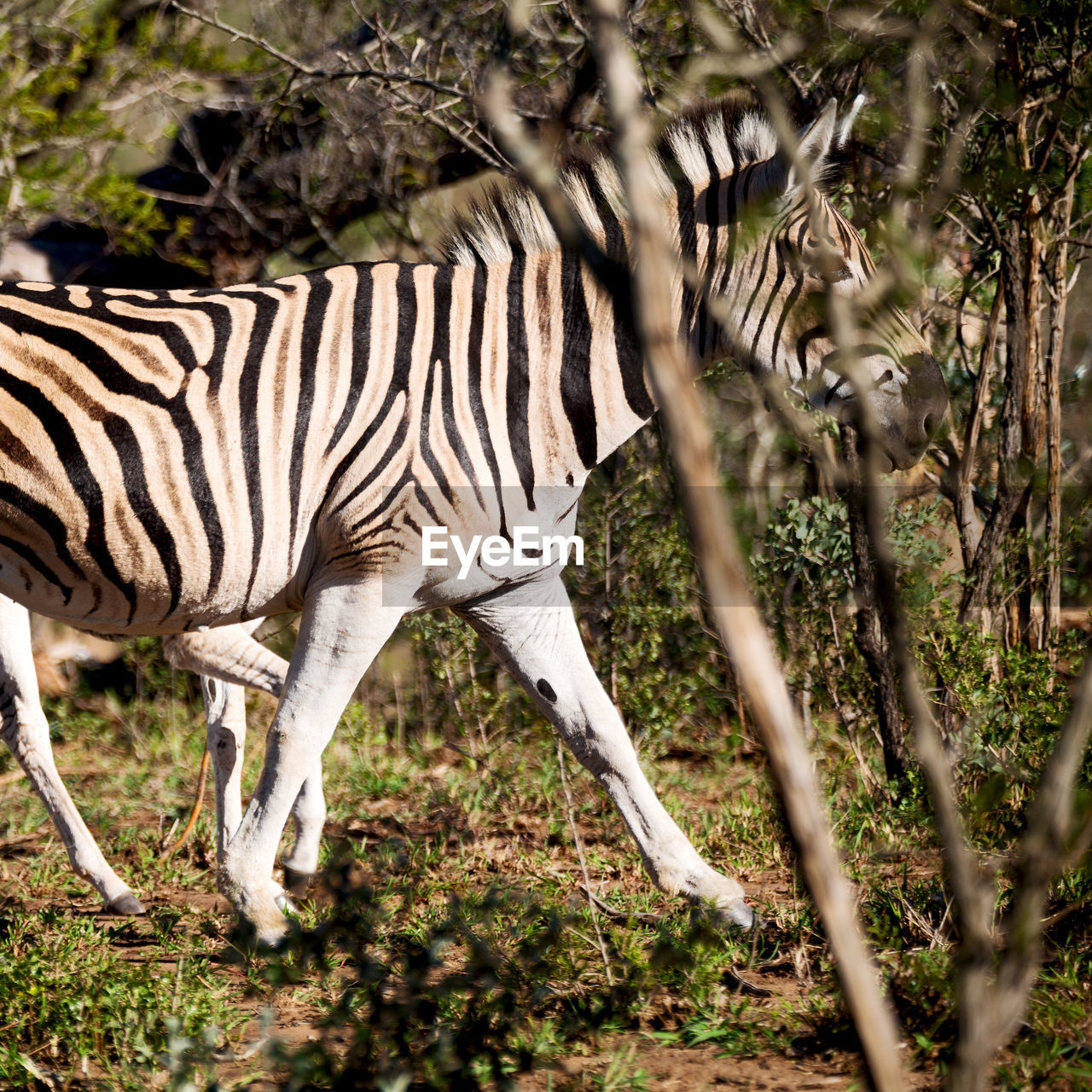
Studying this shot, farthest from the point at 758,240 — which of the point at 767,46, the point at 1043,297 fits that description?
the point at 1043,297

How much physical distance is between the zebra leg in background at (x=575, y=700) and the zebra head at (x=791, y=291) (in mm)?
1005

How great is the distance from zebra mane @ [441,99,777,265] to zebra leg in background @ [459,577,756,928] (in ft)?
3.68

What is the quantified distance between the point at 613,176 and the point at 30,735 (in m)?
2.87

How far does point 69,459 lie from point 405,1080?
210 cm

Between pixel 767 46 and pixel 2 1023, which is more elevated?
pixel 767 46

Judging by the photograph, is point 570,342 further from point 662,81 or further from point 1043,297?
point 1043,297

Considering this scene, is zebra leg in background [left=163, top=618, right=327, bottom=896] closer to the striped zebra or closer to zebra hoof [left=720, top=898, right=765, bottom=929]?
the striped zebra

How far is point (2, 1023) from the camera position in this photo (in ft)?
9.75

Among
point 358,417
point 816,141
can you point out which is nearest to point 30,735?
point 358,417

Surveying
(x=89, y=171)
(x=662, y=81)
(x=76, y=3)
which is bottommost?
(x=662, y=81)

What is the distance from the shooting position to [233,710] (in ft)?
15.5

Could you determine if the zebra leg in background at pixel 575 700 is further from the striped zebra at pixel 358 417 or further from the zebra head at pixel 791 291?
the zebra head at pixel 791 291

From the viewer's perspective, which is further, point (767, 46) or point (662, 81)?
point (662, 81)

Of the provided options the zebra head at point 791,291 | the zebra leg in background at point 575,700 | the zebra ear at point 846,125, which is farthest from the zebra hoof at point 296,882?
the zebra ear at point 846,125
